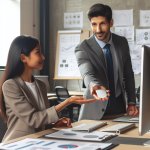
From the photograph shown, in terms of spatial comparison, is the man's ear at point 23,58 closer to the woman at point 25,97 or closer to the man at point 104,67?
the woman at point 25,97

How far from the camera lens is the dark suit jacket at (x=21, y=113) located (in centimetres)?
197

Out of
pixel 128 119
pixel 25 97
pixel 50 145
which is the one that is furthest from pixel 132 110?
pixel 50 145

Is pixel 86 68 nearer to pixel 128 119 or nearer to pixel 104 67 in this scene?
pixel 104 67

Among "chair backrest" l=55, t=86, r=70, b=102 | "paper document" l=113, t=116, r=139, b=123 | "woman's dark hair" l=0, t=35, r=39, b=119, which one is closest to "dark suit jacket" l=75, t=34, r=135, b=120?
"paper document" l=113, t=116, r=139, b=123

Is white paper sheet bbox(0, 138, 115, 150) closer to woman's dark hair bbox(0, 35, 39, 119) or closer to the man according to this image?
woman's dark hair bbox(0, 35, 39, 119)

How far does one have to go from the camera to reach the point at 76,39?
6.07m

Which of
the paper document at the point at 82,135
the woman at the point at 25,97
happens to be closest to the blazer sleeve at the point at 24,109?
the woman at the point at 25,97

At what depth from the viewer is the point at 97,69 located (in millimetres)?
2391

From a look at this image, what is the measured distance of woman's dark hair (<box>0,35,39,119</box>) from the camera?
2.12m

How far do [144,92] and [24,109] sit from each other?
78cm

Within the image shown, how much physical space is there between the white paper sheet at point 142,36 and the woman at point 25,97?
3757mm

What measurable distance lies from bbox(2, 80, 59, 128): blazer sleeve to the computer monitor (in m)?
0.63

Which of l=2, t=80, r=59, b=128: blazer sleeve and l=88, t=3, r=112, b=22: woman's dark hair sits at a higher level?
l=88, t=3, r=112, b=22: woman's dark hair

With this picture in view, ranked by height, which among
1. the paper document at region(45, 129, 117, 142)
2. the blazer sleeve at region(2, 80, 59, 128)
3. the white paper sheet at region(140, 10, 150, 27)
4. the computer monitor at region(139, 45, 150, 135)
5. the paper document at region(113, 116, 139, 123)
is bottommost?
the paper document at region(113, 116, 139, 123)
